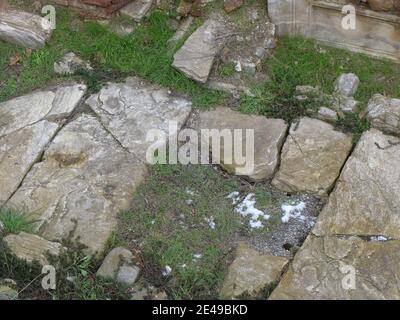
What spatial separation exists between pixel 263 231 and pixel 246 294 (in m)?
0.59

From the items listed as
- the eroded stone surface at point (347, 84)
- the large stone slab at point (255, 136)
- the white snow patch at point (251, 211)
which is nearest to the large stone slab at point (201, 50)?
the large stone slab at point (255, 136)

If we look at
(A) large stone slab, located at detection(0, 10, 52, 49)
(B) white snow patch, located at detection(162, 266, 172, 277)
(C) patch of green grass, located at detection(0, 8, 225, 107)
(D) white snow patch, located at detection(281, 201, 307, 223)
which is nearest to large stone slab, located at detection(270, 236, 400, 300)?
(D) white snow patch, located at detection(281, 201, 307, 223)

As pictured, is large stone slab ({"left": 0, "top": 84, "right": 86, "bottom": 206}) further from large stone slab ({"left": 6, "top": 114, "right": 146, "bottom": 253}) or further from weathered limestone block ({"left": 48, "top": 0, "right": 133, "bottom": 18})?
weathered limestone block ({"left": 48, "top": 0, "right": 133, "bottom": 18})

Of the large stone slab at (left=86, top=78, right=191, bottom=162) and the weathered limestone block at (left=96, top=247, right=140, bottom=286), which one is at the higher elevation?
the large stone slab at (left=86, top=78, right=191, bottom=162)

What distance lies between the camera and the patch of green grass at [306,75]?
207 inches

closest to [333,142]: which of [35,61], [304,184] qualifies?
[304,184]

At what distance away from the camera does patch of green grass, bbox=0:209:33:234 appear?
176 inches

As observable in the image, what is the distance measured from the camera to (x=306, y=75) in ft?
18.0

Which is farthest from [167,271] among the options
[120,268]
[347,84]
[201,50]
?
[347,84]

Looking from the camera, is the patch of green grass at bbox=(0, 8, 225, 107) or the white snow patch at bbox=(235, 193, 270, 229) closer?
the white snow patch at bbox=(235, 193, 270, 229)

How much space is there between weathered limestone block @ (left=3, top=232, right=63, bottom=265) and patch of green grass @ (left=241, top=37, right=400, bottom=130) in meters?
2.06

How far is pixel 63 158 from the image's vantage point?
16.3 feet

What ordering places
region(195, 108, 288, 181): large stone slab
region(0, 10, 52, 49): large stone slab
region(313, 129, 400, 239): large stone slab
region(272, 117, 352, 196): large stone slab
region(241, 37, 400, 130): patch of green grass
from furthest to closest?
1. region(0, 10, 52, 49): large stone slab
2. region(241, 37, 400, 130): patch of green grass
3. region(195, 108, 288, 181): large stone slab
4. region(272, 117, 352, 196): large stone slab
5. region(313, 129, 400, 239): large stone slab

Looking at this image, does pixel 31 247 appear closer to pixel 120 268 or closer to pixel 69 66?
pixel 120 268
